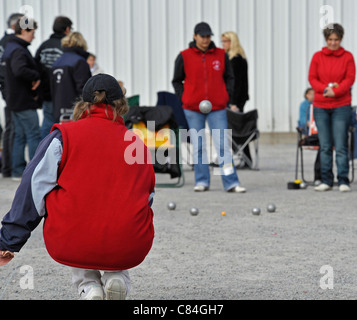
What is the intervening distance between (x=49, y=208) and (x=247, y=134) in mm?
8392

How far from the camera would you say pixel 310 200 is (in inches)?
379

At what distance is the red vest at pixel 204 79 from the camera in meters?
10.3

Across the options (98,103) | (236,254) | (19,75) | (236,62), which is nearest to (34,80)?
(19,75)

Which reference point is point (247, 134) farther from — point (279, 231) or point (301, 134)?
point (279, 231)

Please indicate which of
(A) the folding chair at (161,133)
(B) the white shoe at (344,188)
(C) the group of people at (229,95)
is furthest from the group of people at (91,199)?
(A) the folding chair at (161,133)

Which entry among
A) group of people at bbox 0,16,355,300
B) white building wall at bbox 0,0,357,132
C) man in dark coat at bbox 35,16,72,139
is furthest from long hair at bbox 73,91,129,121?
white building wall at bbox 0,0,357,132

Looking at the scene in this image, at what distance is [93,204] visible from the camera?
4.30 metres

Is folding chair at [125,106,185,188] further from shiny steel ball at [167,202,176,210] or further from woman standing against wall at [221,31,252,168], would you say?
shiny steel ball at [167,202,176,210]

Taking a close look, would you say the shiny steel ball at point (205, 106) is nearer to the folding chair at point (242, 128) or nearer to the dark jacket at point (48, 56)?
the dark jacket at point (48, 56)

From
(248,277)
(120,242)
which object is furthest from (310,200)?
(120,242)

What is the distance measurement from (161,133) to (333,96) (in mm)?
2377

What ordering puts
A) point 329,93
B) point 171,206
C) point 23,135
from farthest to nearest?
point 23,135, point 329,93, point 171,206

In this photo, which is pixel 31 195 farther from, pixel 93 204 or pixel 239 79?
pixel 239 79

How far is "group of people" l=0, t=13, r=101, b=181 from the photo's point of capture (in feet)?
34.3
